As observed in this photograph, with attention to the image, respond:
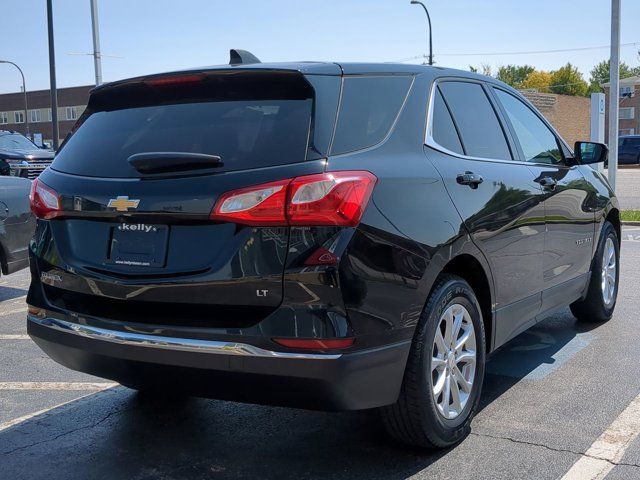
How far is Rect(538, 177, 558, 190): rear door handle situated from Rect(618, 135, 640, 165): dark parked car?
40.9 metres

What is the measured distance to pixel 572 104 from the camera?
62188 mm

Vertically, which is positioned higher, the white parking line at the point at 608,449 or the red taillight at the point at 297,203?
the red taillight at the point at 297,203

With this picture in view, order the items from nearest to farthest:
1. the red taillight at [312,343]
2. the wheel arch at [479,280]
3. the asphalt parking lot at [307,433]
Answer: the red taillight at [312,343] < the asphalt parking lot at [307,433] < the wheel arch at [479,280]

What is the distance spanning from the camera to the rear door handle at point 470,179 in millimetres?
3548

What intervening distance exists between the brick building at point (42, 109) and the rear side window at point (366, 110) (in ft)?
236

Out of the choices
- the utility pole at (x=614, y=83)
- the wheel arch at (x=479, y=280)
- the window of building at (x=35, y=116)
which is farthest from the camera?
the window of building at (x=35, y=116)

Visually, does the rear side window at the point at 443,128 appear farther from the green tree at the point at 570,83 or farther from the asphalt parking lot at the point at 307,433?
the green tree at the point at 570,83

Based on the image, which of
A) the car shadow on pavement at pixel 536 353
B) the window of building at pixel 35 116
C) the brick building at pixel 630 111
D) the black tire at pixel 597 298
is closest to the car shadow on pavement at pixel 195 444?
the car shadow on pavement at pixel 536 353

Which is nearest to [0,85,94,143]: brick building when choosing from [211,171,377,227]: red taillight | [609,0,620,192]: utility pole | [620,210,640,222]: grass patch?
[609,0,620,192]: utility pole

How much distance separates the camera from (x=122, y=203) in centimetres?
305

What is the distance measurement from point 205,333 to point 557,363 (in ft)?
9.40

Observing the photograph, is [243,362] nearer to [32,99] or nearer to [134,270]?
[134,270]

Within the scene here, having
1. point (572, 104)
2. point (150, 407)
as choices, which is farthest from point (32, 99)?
point (150, 407)

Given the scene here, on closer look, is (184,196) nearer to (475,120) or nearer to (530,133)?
(475,120)
